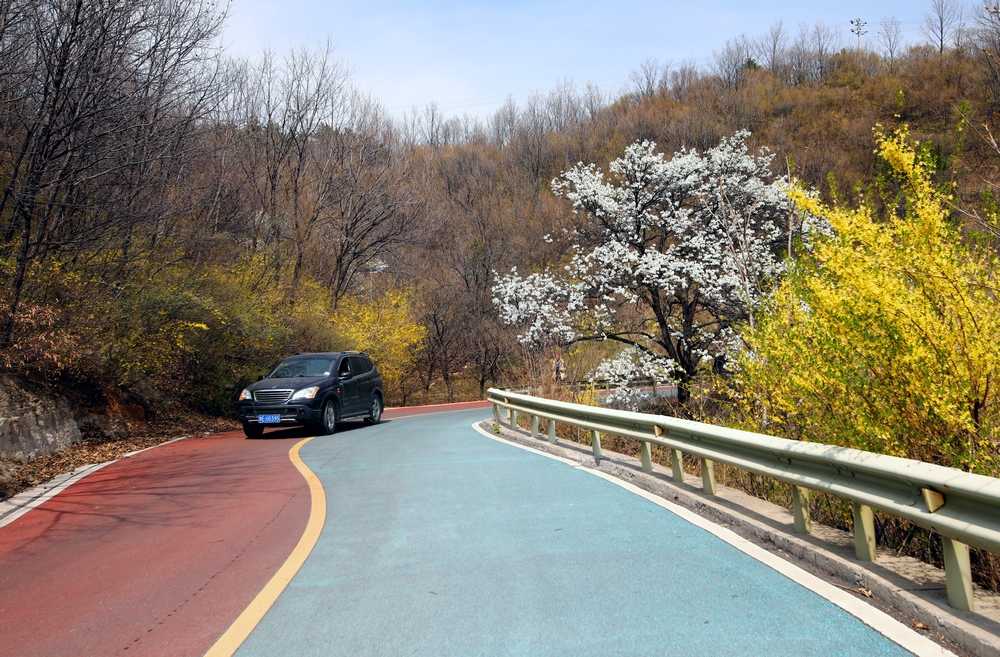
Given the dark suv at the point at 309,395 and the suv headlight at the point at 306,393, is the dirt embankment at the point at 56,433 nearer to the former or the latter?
the dark suv at the point at 309,395

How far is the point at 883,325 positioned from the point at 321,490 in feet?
20.4

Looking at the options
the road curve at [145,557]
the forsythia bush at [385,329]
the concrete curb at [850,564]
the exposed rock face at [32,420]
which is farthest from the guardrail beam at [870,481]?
the forsythia bush at [385,329]

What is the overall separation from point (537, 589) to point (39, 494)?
7.83 m

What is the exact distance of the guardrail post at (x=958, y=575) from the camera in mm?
3807

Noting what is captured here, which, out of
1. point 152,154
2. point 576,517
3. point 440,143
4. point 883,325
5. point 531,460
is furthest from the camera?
point 440,143

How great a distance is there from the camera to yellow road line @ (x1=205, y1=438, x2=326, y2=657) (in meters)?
4.13

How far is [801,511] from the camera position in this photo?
554cm

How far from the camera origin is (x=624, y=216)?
2316cm

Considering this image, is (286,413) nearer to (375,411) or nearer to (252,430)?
(252,430)

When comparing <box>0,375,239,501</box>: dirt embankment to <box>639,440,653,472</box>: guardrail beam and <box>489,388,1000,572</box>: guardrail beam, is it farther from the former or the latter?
<box>489,388,1000,572</box>: guardrail beam

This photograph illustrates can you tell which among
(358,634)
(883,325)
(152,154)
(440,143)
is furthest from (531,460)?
(440,143)

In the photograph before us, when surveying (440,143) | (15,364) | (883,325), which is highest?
(440,143)

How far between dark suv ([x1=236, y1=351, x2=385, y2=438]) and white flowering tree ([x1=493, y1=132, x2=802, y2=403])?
15.5 ft

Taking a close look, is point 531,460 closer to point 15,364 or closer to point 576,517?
point 576,517
